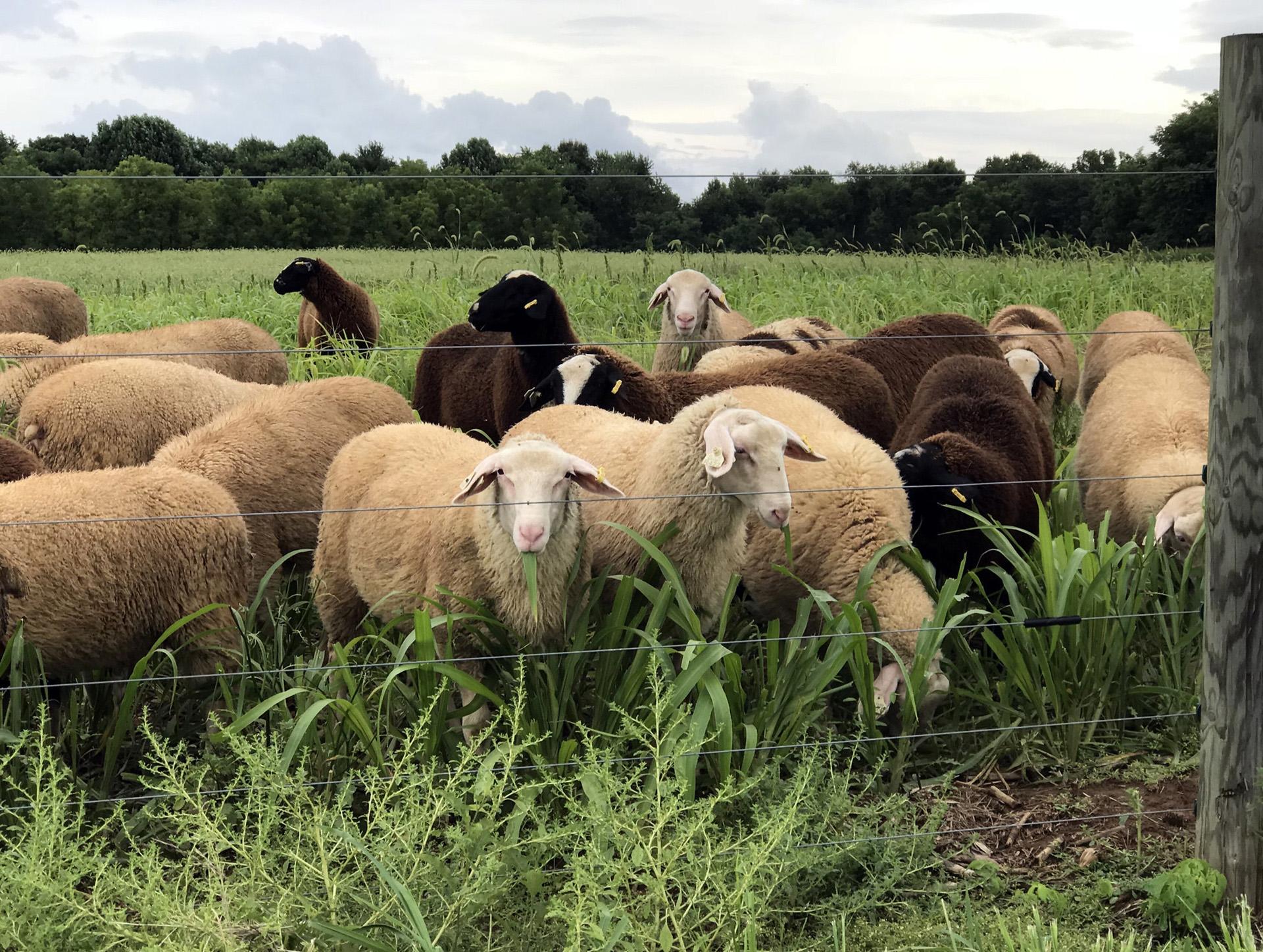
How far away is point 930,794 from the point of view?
384 centimetres

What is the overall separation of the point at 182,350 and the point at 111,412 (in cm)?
167

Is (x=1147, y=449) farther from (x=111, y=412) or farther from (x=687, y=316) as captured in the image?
(x=111, y=412)

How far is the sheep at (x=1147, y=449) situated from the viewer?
16.1 feet

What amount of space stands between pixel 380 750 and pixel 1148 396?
16.5ft

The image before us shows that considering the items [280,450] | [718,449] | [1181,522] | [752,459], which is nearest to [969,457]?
[1181,522]

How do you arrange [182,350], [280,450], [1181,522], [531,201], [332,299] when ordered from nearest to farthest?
[1181,522] → [280,450] → [531,201] → [182,350] → [332,299]

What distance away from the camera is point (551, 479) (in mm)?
3617

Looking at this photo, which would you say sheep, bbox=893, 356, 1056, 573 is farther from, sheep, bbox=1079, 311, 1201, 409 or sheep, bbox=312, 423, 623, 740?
sheep, bbox=1079, 311, 1201, 409

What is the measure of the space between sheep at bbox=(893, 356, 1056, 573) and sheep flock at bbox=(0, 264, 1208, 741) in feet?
0.05

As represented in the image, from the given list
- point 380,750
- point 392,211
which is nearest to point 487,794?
point 380,750

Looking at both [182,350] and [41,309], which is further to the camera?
[41,309]

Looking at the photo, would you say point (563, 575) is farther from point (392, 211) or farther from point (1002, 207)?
point (1002, 207)

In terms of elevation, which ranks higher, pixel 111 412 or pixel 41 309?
pixel 41 309

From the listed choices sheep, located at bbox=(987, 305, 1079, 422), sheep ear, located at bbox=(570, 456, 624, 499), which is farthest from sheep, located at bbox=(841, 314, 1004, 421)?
sheep ear, located at bbox=(570, 456, 624, 499)
